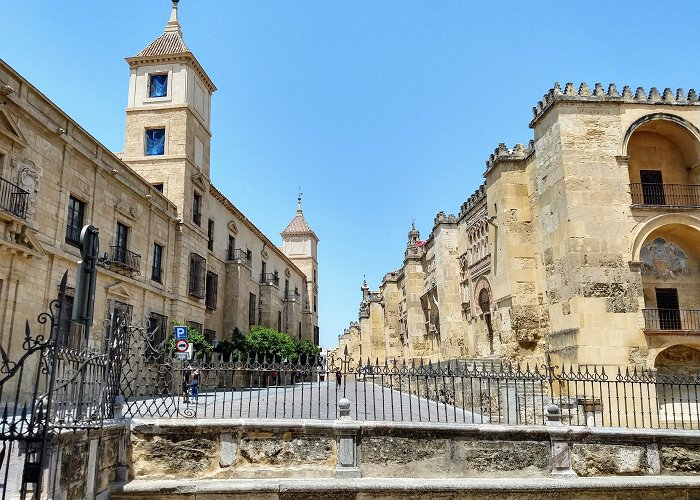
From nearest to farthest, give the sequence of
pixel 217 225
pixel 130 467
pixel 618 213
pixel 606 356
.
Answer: pixel 130 467, pixel 606 356, pixel 618 213, pixel 217 225

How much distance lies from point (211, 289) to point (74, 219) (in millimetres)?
11524

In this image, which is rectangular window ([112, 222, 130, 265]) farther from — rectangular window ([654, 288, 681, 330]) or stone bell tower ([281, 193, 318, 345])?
stone bell tower ([281, 193, 318, 345])

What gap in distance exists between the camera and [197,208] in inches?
993

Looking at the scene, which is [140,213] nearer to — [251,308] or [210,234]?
[210,234]

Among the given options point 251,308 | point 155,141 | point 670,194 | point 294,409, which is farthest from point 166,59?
point 670,194

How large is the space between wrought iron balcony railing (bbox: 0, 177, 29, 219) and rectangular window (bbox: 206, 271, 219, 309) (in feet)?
45.0

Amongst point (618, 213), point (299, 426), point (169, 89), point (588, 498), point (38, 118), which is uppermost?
point (169, 89)

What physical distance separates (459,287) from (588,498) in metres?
17.4

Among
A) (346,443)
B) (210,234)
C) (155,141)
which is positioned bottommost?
(346,443)

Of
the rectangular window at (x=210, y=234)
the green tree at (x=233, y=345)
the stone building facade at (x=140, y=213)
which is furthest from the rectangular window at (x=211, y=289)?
the green tree at (x=233, y=345)

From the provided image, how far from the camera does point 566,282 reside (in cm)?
1501

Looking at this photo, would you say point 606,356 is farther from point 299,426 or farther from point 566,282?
point 299,426

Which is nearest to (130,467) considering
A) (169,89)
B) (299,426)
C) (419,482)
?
(299,426)

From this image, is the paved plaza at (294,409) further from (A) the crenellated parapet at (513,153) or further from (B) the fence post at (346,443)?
(A) the crenellated parapet at (513,153)
